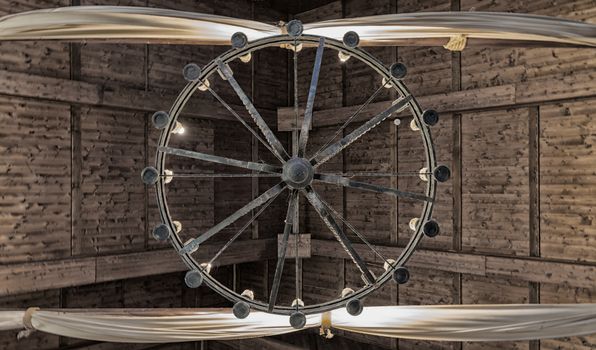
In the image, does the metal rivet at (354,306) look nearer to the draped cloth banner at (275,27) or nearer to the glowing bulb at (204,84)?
the glowing bulb at (204,84)

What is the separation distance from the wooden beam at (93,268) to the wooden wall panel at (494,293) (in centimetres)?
389

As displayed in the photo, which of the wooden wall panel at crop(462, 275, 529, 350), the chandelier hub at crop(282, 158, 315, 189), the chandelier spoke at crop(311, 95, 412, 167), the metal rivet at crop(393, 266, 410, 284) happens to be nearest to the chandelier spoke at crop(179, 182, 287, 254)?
the chandelier hub at crop(282, 158, 315, 189)

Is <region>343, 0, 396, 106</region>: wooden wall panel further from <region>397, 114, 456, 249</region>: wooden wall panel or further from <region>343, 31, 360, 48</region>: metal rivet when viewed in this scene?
<region>343, 31, 360, 48</region>: metal rivet

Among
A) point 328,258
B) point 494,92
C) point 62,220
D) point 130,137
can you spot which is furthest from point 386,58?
point 62,220

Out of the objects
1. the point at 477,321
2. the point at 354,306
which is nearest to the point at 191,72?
the point at 354,306

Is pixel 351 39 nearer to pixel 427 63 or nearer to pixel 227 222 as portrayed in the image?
pixel 227 222

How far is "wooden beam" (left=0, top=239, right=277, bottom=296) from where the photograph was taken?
600 cm

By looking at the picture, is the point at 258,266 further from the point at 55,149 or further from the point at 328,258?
the point at 55,149

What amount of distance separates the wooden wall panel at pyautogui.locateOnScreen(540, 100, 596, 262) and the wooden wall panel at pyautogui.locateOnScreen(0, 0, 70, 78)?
22.9 feet

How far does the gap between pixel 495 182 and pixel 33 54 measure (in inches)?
274

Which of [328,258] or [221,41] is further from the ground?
[221,41]

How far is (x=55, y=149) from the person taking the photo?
6.54 metres

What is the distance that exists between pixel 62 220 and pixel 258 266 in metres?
3.94

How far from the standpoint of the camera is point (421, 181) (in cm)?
766
